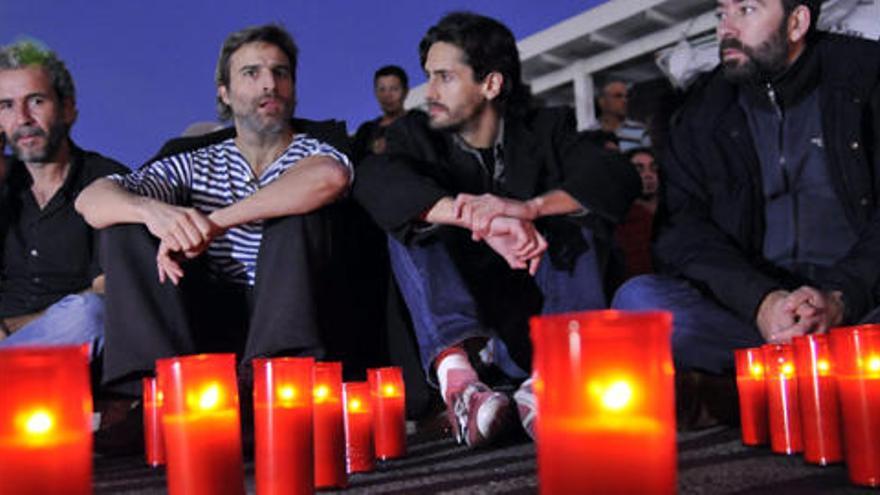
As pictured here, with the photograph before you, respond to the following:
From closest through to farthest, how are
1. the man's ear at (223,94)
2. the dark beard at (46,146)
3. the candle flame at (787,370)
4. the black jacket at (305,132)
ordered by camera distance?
1. the candle flame at (787,370)
2. the black jacket at (305,132)
3. the man's ear at (223,94)
4. the dark beard at (46,146)

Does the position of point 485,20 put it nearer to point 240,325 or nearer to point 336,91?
point 240,325

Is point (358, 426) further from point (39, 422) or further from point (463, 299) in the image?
point (39, 422)

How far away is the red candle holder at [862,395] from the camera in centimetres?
110

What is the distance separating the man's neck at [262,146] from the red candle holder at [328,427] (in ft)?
3.65

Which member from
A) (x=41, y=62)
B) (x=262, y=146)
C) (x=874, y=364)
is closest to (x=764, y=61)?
(x=874, y=364)

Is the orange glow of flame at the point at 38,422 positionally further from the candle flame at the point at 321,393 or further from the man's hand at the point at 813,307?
the man's hand at the point at 813,307

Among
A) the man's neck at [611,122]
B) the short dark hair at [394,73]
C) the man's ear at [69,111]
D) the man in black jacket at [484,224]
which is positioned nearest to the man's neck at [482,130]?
the man in black jacket at [484,224]

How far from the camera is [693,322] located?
1961 mm

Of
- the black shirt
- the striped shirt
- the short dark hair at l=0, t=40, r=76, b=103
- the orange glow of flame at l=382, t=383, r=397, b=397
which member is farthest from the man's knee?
the short dark hair at l=0, t=40, r=76, b=103

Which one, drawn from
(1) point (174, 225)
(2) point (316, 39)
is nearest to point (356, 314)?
(1) point (174, 225)

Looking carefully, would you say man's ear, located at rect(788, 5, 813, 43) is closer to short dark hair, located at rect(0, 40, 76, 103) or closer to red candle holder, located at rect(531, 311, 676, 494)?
red candle holder, located at rect(531, 311, 676, 494)

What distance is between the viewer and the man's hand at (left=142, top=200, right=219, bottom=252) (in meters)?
1.82

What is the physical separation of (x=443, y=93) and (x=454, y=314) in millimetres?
766

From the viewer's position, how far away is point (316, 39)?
25.5 meters
